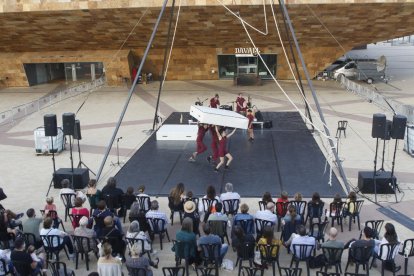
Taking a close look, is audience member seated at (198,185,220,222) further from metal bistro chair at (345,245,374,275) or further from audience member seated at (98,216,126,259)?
metal bistro chair at (345,245,374,275)

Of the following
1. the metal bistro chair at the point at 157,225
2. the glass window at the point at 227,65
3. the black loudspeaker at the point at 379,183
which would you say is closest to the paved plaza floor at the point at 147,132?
the black loudspeaker at the point at 379,183

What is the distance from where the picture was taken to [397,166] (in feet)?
52.2

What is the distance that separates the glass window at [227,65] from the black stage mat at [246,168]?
52.0ft

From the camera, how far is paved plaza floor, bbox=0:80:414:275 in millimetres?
13114

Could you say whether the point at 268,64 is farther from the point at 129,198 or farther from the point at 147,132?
the point at 129,198

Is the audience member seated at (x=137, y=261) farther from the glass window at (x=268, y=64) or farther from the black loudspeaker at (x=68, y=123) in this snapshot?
the glass window at (x=268, y=64)

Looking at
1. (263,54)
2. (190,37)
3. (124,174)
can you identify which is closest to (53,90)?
(190,37)

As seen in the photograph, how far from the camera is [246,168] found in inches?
615

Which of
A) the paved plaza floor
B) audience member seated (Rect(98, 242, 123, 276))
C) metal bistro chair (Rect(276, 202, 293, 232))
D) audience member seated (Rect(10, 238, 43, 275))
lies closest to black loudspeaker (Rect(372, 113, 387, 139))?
the paved plaza floor

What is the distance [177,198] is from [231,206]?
123 cm

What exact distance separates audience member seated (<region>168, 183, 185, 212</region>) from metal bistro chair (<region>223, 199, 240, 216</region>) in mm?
967

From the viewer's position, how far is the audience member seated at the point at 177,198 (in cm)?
1123

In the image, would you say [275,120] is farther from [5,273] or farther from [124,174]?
[5,273]

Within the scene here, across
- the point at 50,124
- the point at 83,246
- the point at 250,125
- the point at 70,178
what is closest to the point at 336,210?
the point at 83,246
